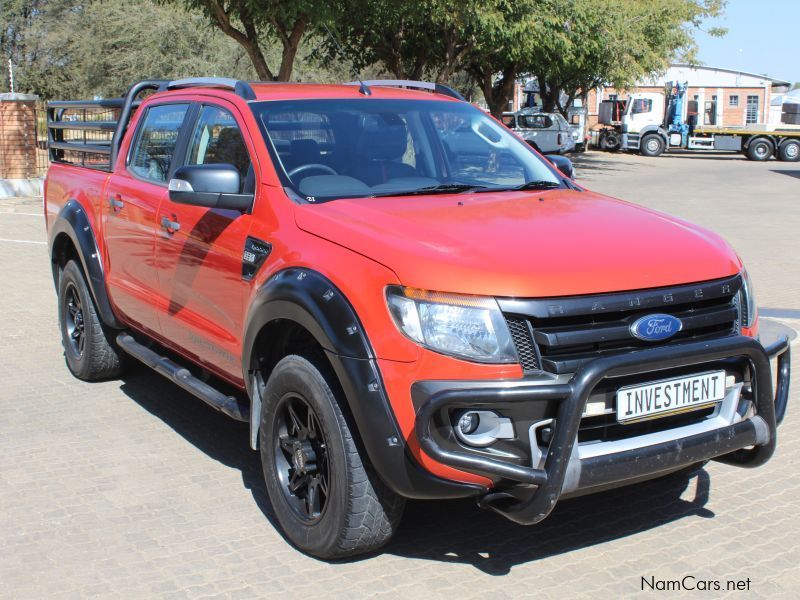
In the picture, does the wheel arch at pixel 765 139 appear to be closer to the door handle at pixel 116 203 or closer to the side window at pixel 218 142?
the door handle at pixel 116 203

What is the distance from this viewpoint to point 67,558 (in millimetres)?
3955

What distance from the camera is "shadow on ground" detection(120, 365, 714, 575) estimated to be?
4.01 metres

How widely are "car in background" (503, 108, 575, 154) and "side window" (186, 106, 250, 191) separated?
32541mm

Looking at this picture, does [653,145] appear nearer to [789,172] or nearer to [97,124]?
[789,172]

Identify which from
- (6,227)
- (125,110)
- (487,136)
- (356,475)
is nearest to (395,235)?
(356,475)

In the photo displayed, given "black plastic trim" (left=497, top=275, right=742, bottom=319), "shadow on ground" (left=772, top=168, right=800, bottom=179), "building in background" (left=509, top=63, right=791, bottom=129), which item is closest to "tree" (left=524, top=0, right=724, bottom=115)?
"shadow on ground" (left=772, top=168, right=800, bottom=179)

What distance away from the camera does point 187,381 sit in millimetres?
4949

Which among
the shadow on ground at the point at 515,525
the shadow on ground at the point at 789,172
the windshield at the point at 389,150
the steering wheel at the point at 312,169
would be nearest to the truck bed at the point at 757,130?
the shadow on ground at the point at 789,172

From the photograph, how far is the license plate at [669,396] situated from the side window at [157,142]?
291 centimetres

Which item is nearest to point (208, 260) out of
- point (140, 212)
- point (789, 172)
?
point (140, 212)

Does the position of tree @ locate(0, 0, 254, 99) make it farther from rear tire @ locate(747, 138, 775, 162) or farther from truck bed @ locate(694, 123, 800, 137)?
rear tire @ locate(747, 138, 775, 162)

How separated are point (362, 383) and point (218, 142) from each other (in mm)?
1916

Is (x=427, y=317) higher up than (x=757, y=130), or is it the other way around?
(x=427, y=317)

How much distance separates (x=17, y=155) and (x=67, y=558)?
17983 millimetres
